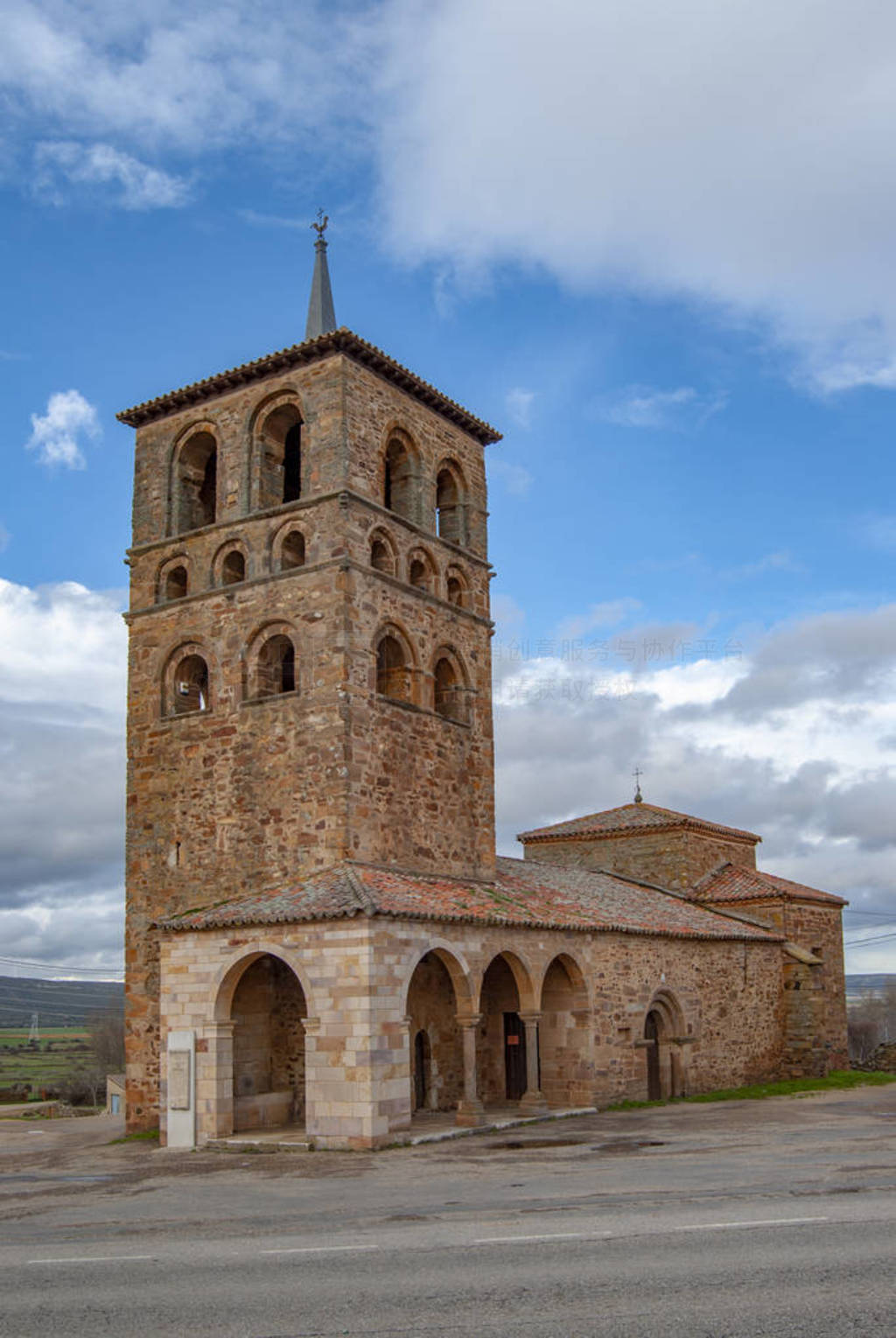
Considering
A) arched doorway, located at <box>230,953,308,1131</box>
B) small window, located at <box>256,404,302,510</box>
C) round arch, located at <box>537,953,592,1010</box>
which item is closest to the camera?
arched doorway, located at <box>230,953,308,1131</box>

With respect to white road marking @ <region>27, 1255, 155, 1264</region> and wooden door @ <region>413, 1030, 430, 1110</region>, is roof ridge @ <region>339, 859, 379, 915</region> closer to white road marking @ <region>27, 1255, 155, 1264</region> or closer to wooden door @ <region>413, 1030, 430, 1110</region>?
wooden door @ <region>413, 1030, 430, 1110</region>

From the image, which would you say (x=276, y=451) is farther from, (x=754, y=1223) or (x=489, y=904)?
(x=754, y=1223)

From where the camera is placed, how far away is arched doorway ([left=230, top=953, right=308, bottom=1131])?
20719mm

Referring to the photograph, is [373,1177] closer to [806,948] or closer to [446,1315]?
[446,1315]

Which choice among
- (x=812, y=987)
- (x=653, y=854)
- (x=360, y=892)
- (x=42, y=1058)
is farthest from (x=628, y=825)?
(x=42, y=1058)

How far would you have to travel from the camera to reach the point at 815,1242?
9203 millimetres

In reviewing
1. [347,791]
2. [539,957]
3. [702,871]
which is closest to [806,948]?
[702,871]

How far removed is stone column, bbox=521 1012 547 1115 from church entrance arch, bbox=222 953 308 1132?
3993 millimetres

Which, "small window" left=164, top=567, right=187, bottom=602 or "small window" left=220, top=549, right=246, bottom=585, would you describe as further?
"small window" left=164, top=567, right=187, bottom=602

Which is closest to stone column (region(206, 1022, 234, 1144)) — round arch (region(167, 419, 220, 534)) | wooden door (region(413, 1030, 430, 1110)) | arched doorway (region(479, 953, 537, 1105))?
wooden door (region(413, 1030, 430, 1110))

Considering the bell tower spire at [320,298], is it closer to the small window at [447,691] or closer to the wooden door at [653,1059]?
the small window at [447,691]

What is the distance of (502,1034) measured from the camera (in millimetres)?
24344

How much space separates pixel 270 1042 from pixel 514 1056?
5.49 m

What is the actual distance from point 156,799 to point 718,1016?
1407 centimetres
